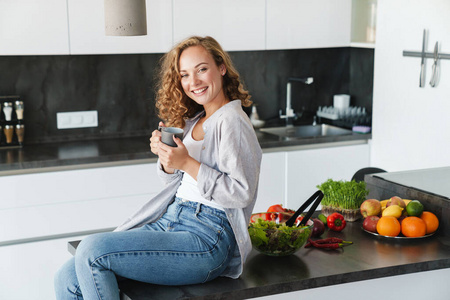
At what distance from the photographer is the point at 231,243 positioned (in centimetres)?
207

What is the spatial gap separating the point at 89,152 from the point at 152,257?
1.97 metres

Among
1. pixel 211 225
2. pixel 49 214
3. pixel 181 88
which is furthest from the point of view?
pixel 49 214

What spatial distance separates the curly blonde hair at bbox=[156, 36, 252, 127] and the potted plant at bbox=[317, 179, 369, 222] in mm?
550

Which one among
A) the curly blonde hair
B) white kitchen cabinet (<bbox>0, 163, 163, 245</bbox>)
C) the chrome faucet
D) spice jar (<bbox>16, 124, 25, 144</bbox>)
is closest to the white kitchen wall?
the chrome faucet

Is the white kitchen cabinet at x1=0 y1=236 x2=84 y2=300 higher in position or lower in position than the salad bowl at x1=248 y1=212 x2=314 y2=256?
lower

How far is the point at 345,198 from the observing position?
2.57 metres

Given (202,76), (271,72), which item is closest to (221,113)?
(202,76)

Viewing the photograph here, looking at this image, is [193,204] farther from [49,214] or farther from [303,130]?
[303,130]

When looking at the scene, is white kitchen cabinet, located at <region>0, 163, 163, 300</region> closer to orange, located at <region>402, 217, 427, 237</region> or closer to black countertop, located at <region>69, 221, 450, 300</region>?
black countertop, located at <region>69, 221, 450, 300</region>

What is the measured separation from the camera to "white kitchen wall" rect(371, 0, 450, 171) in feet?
12.1

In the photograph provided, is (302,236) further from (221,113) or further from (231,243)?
(221,113)

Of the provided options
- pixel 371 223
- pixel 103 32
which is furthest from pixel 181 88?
pixel 103 32

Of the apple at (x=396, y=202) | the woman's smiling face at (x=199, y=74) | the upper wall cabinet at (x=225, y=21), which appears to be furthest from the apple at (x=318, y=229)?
the upper wall cabinet at (x=225, y=21)

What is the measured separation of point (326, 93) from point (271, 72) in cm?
50
